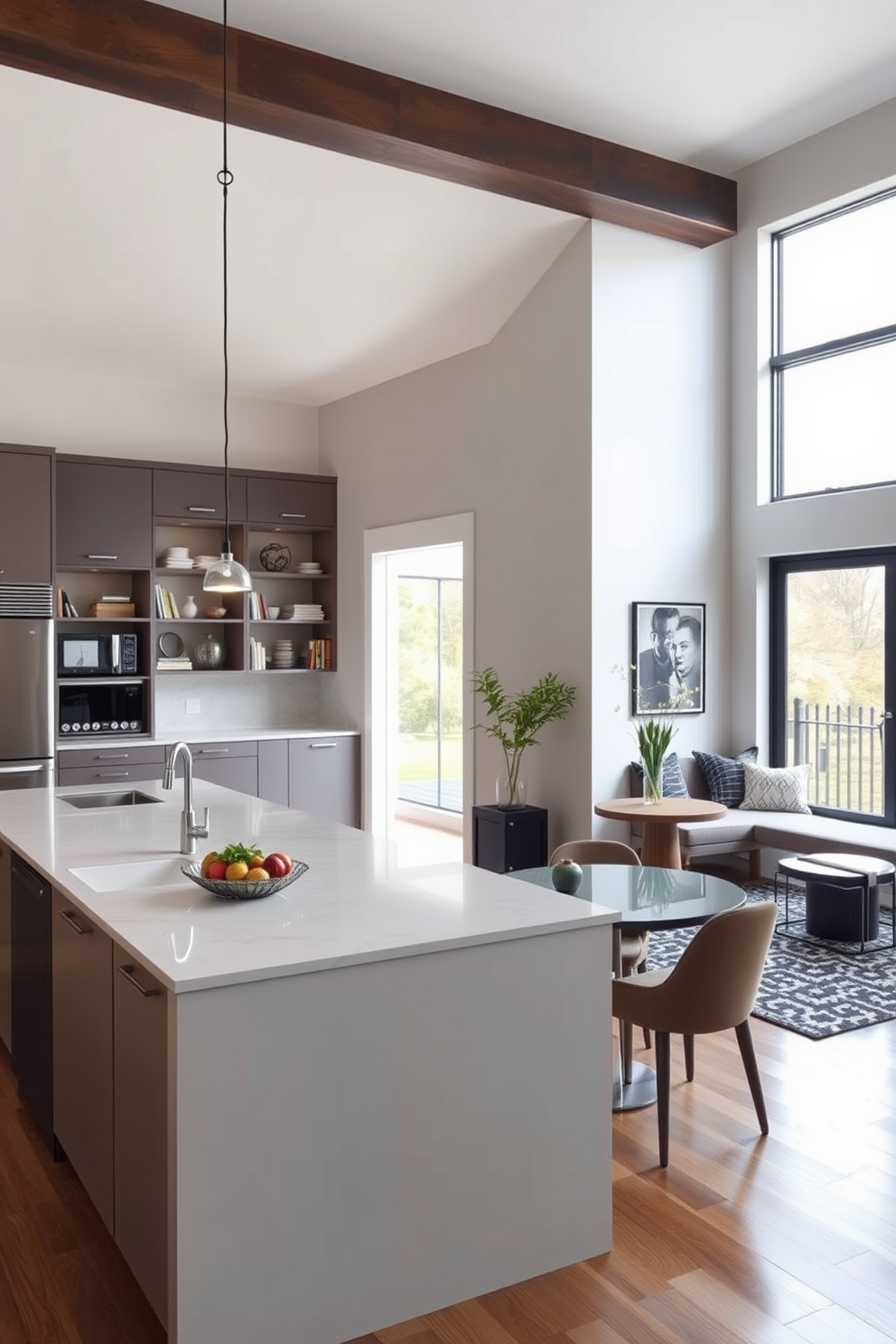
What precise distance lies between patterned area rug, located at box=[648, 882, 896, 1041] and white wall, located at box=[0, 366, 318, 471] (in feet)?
16.0

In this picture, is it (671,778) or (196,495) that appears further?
(196,495)

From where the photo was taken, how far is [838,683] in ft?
21.4

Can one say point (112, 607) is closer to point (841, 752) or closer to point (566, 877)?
point (841, 752)

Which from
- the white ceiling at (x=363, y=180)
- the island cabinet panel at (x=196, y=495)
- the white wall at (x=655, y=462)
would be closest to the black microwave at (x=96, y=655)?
the island cabinet panel at (x=196, y=495)

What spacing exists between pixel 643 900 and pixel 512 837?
2.90m

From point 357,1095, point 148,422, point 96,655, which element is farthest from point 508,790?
point 357,1095

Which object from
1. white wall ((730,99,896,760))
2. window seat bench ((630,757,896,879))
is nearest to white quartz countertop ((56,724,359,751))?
window seat bench ((630,757,896,879))

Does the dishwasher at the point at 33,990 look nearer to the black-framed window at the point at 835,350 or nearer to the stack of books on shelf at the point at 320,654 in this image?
the stack of books on shelf at the point at 320,654

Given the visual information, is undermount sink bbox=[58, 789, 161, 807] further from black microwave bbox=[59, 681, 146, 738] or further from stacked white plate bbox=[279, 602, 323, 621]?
stacked white plate bbox=[279, 602, 323, 621]

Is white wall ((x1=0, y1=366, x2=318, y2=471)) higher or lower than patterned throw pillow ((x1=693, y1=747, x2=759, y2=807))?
higher

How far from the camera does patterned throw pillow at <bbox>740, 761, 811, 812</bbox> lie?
6.43 metres

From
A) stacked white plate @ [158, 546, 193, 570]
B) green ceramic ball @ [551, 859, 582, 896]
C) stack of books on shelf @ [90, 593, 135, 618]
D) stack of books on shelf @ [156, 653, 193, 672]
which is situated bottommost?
green ceramic ball @ [551, 859, 582, 896]

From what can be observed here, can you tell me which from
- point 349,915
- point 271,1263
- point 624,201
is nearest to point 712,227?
point 624,201

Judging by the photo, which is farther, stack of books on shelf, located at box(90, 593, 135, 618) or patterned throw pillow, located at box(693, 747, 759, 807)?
stack of books on shelf, located at box(90, 593, 135, 618)
